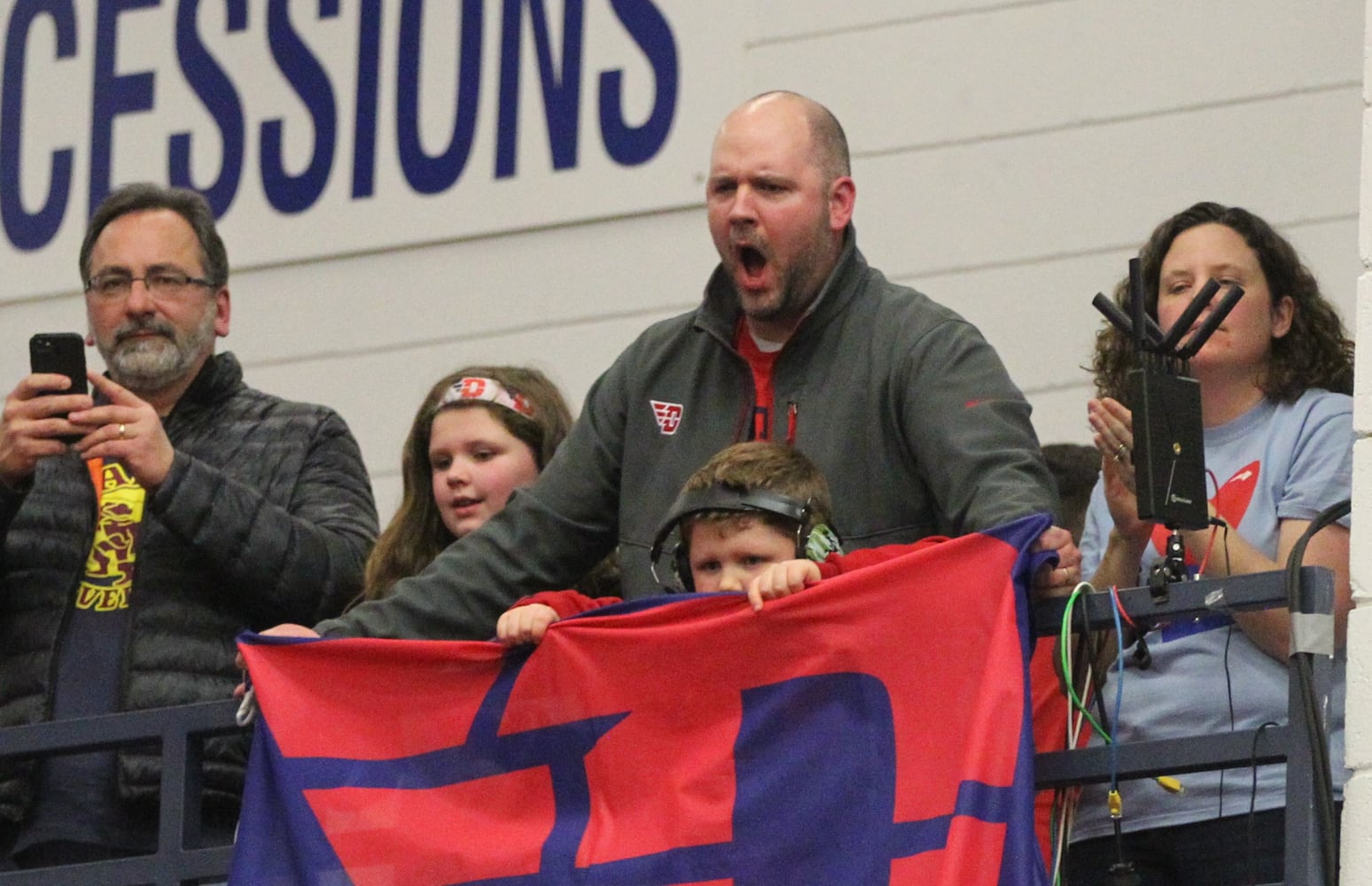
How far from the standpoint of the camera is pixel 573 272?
23.7 ft

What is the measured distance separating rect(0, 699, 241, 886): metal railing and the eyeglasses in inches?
44.4

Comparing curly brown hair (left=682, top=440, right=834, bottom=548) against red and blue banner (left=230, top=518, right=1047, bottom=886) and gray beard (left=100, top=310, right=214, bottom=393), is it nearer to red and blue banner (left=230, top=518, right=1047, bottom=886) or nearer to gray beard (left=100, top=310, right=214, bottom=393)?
red and blue banner (left=230, top=518, right=1047, bottom=886)

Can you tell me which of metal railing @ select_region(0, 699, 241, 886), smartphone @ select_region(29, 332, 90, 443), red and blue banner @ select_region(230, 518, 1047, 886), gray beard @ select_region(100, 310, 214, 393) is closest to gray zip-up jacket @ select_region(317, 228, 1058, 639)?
red and blue banner @ select_region(230, 518, 1047, 886)

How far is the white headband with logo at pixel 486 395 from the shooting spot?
17.3ft

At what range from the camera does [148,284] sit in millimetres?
5406

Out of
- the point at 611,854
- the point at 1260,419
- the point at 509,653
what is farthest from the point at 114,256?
the point at 1260,419

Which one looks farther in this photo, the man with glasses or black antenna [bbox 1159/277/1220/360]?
the man with glasses

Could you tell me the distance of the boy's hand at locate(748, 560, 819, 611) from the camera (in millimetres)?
3873

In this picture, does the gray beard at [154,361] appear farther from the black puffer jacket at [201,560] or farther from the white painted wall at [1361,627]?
the white painted wall at [1361,627]

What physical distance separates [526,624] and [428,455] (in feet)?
3.91

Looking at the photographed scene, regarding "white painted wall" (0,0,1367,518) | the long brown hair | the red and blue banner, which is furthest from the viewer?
"white painted wall" (0,0,1367,518)

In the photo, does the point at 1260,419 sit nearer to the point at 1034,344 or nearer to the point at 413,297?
the point at 1034,344

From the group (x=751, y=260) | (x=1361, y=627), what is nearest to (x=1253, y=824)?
(x=1361, y=627)

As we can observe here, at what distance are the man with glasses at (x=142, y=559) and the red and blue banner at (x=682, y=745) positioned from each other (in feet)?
1.67
